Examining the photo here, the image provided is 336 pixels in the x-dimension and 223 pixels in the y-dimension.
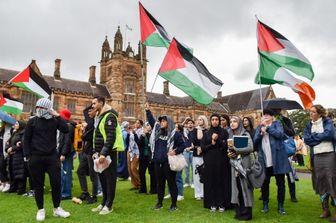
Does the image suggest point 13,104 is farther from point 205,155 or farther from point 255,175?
point 255,175

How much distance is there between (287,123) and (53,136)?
16.9ft

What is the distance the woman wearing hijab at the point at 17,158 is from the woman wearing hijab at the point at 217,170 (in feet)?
17.0

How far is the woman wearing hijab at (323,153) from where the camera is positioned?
544cm

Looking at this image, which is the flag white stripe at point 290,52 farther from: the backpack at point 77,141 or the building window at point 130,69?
the building window at point 130,69

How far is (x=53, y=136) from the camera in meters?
5.45

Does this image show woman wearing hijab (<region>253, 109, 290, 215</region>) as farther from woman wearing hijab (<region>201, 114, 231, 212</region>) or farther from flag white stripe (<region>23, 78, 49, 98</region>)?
flag white stripe (<region>23, 78, 49, 98</region>)

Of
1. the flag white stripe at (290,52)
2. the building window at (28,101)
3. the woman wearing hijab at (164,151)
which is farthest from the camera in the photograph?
the building window at (28,101)

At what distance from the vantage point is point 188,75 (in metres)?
7.59

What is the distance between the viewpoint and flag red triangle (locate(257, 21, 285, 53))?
7.75 meters

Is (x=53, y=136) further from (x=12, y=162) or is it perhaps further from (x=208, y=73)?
(x=208, y=73)

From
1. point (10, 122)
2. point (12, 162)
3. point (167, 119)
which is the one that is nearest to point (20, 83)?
point (10, 122)

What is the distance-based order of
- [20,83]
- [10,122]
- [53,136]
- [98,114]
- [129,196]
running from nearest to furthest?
[53,136] → [98,114] → [129,196] → [10,122] → [20,83]

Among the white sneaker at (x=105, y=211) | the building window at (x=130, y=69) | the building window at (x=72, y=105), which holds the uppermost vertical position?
the building window at (x=130, y=69)

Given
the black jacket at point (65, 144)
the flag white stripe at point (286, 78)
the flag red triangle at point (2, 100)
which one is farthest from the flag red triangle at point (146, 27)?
the flag red triangle at point (2, 100)
